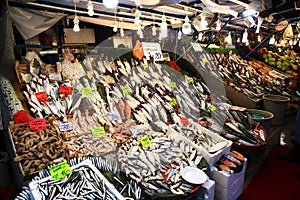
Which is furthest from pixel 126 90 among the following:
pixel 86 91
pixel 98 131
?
pixel 98 131

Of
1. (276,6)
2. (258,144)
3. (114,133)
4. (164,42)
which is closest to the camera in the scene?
(114,133)

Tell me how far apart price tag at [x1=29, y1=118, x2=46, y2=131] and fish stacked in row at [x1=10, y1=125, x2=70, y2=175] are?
1.9 inches

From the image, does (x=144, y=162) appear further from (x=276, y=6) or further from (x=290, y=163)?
(x=276, y=6)

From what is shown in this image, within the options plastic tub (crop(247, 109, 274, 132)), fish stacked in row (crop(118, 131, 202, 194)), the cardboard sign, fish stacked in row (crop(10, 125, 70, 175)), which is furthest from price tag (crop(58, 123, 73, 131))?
plastic tub (crop(247, 109, 274, 132))

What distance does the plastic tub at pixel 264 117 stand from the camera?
403 centimetres

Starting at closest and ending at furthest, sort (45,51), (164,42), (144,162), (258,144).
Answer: (144,162), (258,144), (45,51), (164,42)

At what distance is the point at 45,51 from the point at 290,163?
19.4 ft

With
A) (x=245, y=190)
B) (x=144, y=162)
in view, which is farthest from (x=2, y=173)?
(x=245, y=190)

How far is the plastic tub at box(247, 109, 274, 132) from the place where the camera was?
13.2ft

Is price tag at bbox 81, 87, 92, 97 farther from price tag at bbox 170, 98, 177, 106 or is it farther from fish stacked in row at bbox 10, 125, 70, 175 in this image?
price tag at bbox 170, 98, 177, 106

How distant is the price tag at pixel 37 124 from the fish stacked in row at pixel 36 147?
0.16ft

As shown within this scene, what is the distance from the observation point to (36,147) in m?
2.21

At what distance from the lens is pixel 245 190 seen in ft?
9.91

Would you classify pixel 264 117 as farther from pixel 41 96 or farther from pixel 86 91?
pixel 41 96
